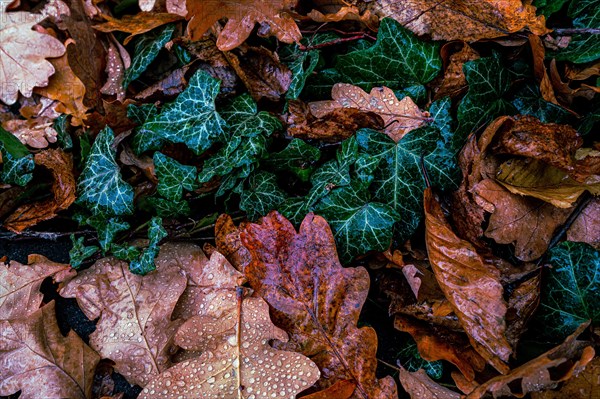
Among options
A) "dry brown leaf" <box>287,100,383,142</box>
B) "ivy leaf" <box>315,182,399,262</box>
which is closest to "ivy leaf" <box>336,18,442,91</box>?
"dry brown leaf" <box>287,100,383,142</box>

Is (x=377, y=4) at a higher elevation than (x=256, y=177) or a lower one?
higher

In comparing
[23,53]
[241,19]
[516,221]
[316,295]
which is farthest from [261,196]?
[23,53]

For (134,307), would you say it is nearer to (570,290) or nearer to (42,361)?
(42,361)

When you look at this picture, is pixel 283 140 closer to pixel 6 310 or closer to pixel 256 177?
pixel 256 177

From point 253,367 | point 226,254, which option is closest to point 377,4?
point 226,254

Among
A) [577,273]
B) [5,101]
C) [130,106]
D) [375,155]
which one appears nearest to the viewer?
[577,273]

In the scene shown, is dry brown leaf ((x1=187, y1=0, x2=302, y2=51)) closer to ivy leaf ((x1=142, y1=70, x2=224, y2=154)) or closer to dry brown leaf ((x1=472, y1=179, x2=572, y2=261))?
ivy leaf ((x1=142, y1=70, x2=224, y2=154))
